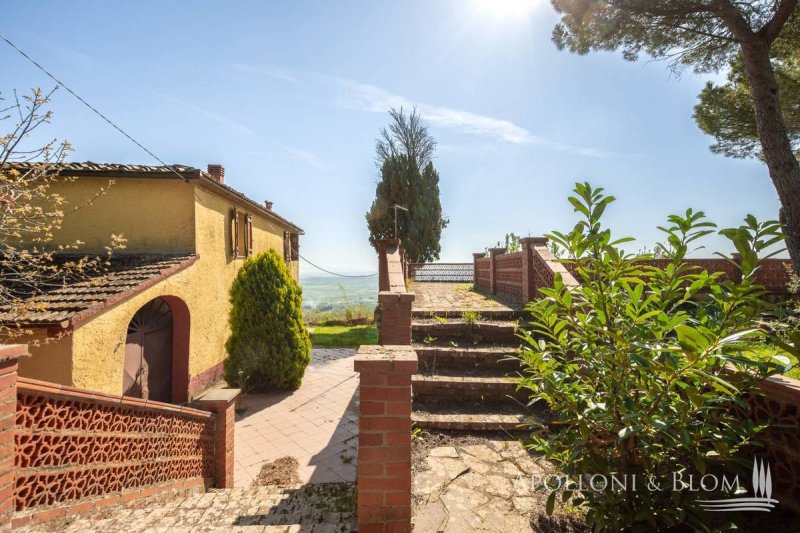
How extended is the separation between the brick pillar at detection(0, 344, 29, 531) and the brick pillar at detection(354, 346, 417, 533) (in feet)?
7.38

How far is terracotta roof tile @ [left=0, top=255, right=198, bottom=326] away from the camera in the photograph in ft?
14.7

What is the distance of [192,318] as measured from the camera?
7.59 metres

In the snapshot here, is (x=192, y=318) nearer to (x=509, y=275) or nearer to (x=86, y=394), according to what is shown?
(x=86, y=394)

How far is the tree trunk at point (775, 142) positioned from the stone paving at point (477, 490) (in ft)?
22.9

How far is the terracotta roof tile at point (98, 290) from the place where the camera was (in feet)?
14.7

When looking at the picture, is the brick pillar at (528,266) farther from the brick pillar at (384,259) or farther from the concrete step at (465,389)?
the brick pillar at (384,259)

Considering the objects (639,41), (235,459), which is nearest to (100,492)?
(235,459)

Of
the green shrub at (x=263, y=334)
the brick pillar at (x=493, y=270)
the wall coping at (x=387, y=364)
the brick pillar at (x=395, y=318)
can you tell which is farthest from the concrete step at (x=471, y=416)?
the green shrub at (x=263, y=334)

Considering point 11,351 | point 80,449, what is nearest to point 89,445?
point 80,449

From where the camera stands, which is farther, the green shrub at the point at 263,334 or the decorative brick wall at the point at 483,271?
the decorative brick wall at the point at 483,271

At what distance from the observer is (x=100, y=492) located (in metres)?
2.89

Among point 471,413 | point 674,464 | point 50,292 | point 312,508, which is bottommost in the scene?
point 312,508

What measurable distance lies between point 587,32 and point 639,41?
131 cm

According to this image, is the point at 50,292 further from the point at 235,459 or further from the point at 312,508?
the point at 312,508
